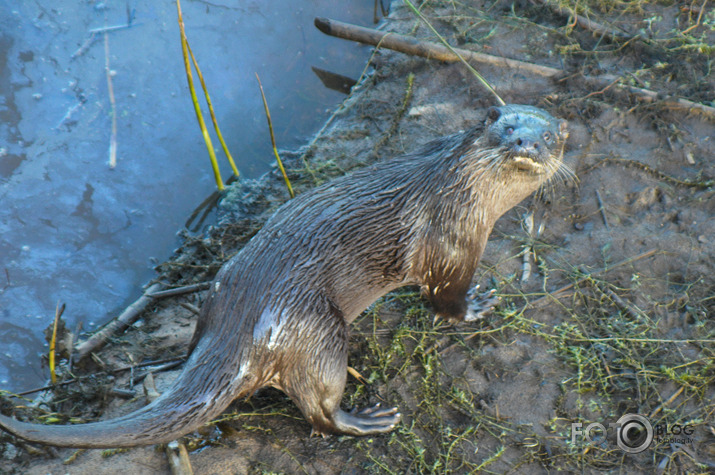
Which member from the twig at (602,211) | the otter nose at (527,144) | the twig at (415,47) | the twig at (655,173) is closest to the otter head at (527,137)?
the otter nose at (527,144)

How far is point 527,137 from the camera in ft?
6.63

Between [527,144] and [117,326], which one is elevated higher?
[527,144]

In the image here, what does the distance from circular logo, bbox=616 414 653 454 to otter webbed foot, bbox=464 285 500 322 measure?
69 cm

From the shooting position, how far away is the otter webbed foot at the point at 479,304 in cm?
254

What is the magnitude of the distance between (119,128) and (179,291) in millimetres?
1101

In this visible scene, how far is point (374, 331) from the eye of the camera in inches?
97.8

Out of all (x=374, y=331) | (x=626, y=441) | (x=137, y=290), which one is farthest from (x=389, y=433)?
(x=137, y=290)

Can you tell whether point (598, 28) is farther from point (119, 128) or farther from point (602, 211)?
point (119, 128)

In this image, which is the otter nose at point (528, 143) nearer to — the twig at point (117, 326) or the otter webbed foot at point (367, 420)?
the otter webbed foot at point (367, 420)

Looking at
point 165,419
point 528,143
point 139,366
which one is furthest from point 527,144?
point 139,366

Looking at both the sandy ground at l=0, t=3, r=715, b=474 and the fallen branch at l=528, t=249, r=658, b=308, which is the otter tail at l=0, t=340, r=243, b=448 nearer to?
the sandy ground at l=0, t=3, r=715, b=474

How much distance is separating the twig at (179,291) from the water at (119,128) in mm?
195

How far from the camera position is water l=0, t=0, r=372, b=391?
2.63 meters

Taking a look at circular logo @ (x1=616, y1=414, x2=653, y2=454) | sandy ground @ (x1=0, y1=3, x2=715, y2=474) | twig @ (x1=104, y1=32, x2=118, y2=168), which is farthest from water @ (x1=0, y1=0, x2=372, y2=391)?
circular logo @ (x1=616, y1=414, x2=653, y2=454)
